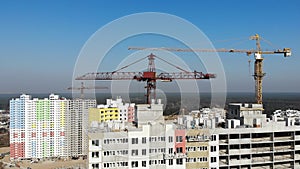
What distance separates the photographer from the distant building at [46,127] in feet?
64.7

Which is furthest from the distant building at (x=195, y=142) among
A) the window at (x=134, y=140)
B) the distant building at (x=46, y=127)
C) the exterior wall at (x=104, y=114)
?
Answer: the distant building at (x=46, y=127)

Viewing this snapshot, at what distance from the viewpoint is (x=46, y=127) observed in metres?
19.9

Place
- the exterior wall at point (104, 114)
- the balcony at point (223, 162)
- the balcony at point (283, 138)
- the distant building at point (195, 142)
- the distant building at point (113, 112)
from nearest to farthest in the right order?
the distant building at point (195, 142)
the balcony at point (223, 162)
the balcony at point (283, 138)
the exterior wall at point (104, 114)
the distant building at point (113, 112)

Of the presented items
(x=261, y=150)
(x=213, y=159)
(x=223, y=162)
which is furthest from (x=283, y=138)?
(x=213, y=159)

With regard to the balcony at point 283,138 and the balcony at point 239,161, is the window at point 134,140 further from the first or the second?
the balcony at point 283,138

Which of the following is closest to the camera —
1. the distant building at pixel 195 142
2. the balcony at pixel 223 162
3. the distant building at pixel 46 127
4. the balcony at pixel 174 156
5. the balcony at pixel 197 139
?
the distant building at pixel 195 142

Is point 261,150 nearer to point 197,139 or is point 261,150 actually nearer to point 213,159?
point 213,159

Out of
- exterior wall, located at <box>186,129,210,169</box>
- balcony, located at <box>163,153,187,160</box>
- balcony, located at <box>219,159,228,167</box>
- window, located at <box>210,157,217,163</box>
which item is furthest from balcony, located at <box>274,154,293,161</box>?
balcony, located at <box>163,153,187,160</box>

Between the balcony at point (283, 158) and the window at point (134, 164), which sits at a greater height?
the window at point (134, 164)

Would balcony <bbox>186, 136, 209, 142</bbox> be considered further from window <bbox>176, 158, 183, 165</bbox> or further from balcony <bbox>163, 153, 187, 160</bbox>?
window <bbox>176, 158, 183, 165</bbox>

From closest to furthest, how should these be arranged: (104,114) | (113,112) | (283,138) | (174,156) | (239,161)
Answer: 1. (174,156)
2. (239,161)
3. (283,138)
4. (104,114)
5. (113,112)

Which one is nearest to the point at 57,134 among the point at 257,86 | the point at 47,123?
the point at 47,123

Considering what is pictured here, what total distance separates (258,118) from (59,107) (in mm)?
15251

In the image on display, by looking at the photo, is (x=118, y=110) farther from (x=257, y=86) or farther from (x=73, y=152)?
(x=257, y=86)
